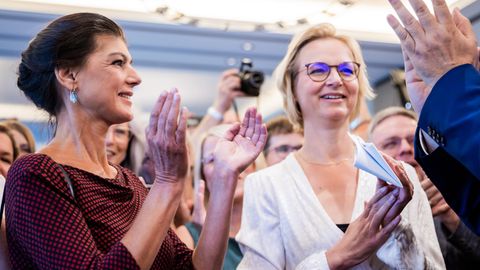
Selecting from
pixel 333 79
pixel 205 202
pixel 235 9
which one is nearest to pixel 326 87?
pixel 333 79

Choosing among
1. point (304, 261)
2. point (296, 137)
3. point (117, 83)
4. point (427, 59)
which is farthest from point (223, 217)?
point (296, 137)

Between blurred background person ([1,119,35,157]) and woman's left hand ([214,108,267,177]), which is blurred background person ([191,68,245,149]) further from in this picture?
woman's left hand ([214,108,267,177])

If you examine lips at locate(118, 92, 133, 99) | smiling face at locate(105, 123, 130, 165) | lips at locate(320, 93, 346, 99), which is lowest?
smiling face at locate(105, 123, 130, 165)

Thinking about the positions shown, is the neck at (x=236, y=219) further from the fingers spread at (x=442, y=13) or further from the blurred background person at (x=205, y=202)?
the fingers spread at (x=442, y=13)

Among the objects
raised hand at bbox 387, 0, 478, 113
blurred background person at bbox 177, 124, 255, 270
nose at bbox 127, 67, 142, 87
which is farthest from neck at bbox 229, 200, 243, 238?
raised hand at bbox 387, 0, 478, 113

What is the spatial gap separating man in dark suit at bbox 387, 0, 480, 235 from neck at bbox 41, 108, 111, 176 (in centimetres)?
75

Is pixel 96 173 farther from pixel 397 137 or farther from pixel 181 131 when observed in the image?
pixel 397 137

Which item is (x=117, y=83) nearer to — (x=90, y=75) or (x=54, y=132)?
(x=90, y=75)

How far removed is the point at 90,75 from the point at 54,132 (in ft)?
0.62

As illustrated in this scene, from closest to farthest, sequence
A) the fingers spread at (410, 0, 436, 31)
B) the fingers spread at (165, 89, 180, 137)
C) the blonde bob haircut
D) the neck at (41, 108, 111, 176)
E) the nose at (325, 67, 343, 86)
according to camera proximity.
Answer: the fingers spread at (410, 0, 436, 31), the fingers spread at (165, 89, 180, 137), the neck at (41, 108, 111, 176), the nose at (325, 67, 343, 86), the blonde bob haircut

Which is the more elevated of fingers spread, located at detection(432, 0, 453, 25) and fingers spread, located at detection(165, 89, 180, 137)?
fingers spread, located at detection(432, 0, 453, 25)

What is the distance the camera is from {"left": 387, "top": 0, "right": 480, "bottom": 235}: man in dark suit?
3.14 feet

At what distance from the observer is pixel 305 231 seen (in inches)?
62.6

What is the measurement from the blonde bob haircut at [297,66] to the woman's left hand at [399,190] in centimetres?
51
